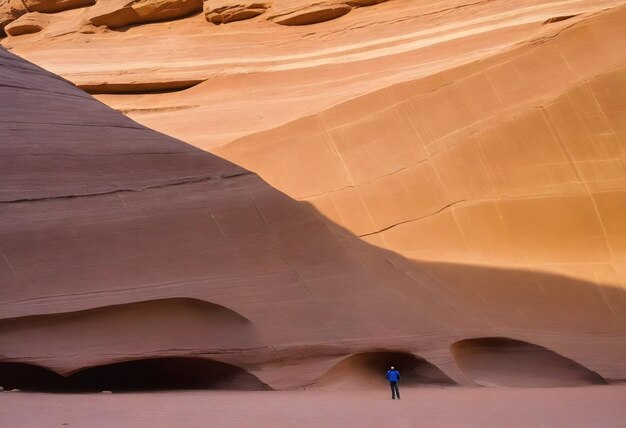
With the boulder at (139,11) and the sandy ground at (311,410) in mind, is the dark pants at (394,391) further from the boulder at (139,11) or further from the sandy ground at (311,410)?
the boulder at (139,11)

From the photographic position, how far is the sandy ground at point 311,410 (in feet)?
14.4

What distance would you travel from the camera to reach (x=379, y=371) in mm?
6668

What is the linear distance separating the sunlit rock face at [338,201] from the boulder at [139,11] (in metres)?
1.79

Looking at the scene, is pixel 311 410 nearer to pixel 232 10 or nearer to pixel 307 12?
pixel 307 12

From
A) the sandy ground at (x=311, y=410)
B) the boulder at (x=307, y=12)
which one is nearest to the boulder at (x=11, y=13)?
the boulder at (x=307, y=12)

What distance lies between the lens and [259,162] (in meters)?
9.08

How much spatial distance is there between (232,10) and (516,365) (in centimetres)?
869

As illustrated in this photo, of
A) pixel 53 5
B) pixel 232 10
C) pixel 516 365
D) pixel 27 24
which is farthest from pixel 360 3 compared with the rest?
pixel 516 365

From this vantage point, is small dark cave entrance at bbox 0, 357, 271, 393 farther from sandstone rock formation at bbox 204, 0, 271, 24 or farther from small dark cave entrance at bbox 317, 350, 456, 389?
sandstone rock formation at bbox 204, 0, 271, 24

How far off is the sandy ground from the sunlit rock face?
2.46 ft

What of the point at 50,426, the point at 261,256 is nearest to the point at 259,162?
the point at 261,256

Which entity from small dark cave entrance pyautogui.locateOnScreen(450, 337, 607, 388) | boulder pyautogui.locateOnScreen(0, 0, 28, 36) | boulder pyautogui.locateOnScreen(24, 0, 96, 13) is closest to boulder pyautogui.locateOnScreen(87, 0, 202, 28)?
boulder pyautogui.locateOnScreen(24, 0, 96, 13)

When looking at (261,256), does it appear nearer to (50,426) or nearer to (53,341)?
(53,341)

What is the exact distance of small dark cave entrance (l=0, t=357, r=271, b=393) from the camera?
20.2ft
